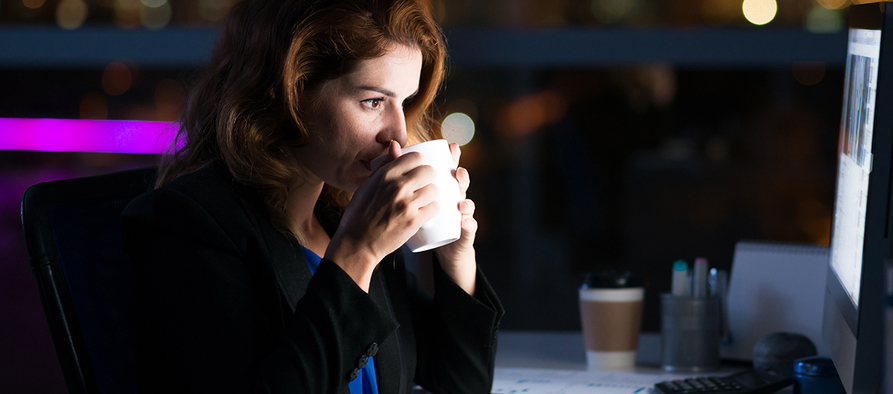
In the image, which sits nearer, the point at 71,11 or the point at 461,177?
the point at 461,177

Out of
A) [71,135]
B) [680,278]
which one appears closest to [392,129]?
[680,278]

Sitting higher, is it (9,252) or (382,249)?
(382,249)

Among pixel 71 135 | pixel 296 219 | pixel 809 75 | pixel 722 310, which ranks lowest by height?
pixel 722 310

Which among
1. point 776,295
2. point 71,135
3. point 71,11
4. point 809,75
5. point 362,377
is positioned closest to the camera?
point 362,377

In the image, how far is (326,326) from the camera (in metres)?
0.74

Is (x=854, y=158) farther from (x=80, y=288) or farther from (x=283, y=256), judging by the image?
(x=80, y=288)

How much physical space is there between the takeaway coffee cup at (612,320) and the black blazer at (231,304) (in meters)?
0.52

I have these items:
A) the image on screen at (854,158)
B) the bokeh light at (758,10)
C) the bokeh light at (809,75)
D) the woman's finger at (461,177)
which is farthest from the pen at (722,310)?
the bokeh light at (809,75)

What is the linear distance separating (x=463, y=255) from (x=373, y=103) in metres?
0.27

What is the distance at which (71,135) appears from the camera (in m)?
3.11

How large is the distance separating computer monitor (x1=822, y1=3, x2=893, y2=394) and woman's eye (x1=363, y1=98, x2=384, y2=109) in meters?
0.53

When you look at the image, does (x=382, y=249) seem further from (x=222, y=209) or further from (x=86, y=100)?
(x=86, y=100)

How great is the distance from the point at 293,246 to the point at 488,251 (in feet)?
11.9

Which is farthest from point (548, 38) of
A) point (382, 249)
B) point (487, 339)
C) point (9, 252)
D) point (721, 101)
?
point (721, 101)
